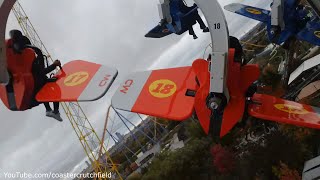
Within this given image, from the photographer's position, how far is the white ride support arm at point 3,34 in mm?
5617

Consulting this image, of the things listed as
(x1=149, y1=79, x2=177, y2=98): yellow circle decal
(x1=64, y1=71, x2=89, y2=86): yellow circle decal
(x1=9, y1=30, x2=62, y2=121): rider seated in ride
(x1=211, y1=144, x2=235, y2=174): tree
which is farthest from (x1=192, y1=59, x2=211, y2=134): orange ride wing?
(x1=211, y1=144, x2=235, y2=174): tree

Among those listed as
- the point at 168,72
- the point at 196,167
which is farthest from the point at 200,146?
the point at 168,72

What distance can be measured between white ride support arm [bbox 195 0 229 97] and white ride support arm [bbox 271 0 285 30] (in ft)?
19.8

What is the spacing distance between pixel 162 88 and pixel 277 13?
5806 millimetres

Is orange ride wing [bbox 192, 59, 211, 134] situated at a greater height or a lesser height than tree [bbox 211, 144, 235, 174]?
greater

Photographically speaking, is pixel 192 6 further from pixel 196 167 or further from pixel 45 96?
pixel 196 167

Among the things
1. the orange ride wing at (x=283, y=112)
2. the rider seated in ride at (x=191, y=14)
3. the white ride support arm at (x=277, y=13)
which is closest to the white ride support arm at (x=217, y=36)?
the orange ride wing at (x=283, y=112)

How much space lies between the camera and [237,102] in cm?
586

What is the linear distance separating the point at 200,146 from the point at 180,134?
9.95 m

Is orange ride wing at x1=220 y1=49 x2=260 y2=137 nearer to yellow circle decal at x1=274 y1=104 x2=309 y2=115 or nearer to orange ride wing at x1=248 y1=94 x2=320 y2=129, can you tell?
orange ride wing at x1=248 y1=94 x2=320 y2=129

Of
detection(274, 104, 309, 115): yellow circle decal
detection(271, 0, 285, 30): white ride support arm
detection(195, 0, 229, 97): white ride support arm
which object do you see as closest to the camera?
detection(195, 0, 229, 97): white ride support arm

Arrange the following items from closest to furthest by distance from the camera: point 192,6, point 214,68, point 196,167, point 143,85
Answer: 1. point 214,68
2. point 143,85
3. point 192,6
4. point 196,167

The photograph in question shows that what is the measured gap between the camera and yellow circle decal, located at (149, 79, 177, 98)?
6.11 meters

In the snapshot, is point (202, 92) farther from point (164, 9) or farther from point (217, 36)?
point (164, 9)
